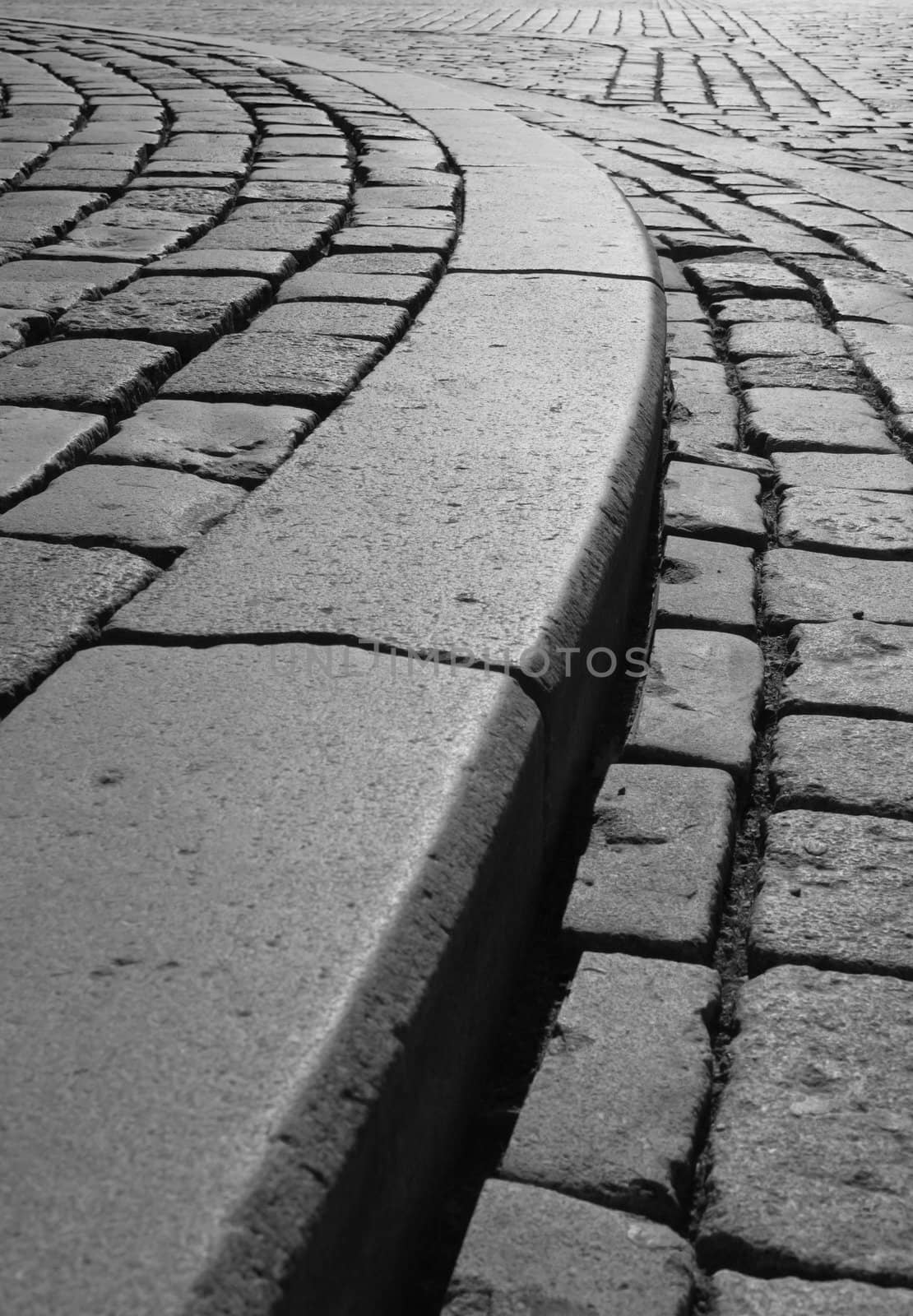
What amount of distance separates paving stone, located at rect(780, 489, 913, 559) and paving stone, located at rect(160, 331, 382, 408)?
0.90m

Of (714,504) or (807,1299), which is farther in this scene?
(714,504)

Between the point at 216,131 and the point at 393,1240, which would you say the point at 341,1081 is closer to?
the point at 393,1240

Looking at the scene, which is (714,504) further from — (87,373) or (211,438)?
(87,373)

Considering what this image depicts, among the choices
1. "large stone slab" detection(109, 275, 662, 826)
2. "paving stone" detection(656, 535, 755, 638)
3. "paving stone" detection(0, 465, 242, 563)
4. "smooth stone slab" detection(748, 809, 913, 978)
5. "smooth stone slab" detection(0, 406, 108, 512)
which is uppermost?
"large stone slab" detection(109, 275, 662, 826)

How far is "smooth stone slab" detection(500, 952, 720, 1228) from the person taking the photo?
128 cm

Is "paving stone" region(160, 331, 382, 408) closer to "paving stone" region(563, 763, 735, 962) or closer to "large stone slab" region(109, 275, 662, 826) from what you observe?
"large stone slab" region(109, 275, 662, 826)

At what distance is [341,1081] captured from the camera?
1.12 metres

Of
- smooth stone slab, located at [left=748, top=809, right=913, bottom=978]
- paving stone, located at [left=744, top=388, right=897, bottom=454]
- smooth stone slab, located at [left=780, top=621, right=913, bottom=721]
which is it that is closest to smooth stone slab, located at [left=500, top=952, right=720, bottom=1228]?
smooth stone slab, located at [left=748, top=809, right=913, bottom=978]

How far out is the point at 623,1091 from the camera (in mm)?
1378

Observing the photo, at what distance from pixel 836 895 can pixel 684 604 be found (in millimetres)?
821

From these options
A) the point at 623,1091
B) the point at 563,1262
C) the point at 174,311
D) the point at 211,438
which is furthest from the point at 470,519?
the point at 174,311

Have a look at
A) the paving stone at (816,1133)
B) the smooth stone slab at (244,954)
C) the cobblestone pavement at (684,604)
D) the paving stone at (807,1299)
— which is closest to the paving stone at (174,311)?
the cobblestone pavement at (684,604)

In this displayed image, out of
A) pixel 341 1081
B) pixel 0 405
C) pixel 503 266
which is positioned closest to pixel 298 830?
pixel 341 1081

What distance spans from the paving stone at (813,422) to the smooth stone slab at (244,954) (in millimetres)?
1568
